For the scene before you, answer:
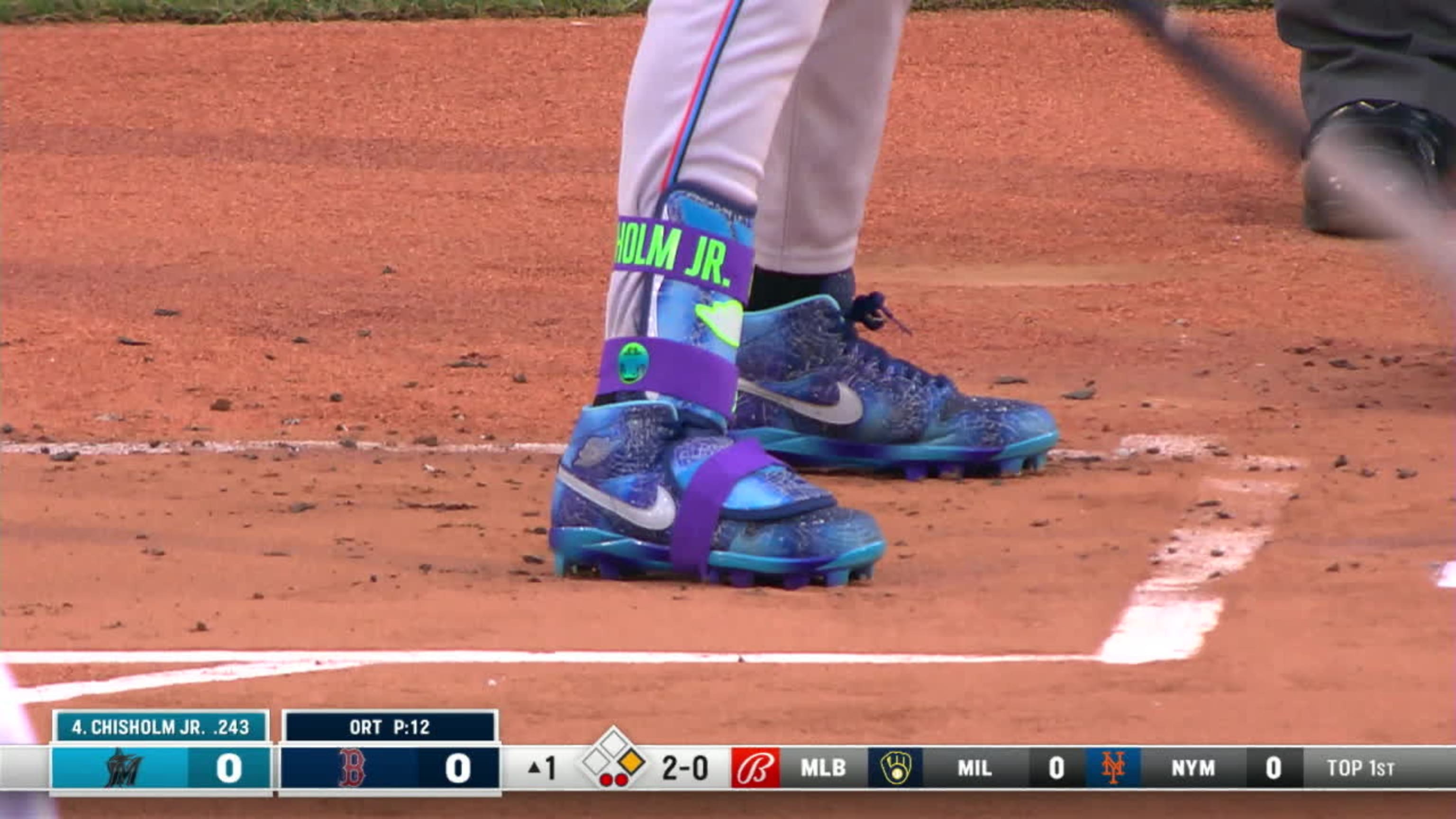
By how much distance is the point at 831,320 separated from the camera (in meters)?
2.97

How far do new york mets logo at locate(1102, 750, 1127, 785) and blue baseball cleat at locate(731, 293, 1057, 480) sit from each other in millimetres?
1314

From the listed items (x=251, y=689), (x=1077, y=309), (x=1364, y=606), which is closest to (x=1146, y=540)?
(x=1364, y=606)

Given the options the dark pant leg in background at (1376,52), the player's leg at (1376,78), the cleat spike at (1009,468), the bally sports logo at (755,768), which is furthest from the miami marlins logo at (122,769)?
the dark pant leg in background at (1376,52)

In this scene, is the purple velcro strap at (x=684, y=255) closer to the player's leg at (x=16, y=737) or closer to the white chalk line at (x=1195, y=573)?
the white chalk line at (x=1195, y=573)

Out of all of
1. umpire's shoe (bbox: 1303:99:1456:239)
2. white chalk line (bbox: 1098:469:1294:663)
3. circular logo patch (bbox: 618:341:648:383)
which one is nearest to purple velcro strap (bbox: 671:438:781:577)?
circular logo patch (bbox: 618:341:648:383)

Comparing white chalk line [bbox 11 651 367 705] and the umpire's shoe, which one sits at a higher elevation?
the umpire's shoe

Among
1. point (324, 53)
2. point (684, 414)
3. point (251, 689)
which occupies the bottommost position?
point (251, 689)

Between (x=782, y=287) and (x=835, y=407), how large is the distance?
17cm

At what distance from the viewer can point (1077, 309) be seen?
14.2ft

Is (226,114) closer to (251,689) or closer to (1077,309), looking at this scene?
(1077,309)

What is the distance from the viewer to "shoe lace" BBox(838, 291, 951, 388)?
9.75 feet

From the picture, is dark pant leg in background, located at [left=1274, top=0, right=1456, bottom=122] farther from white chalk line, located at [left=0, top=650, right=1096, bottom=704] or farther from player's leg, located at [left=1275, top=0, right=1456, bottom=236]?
white chalk line, located at [left=0, top=650, right=1096, bottom=704]

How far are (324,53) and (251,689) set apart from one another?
575cm

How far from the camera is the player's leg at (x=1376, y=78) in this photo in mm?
3887
